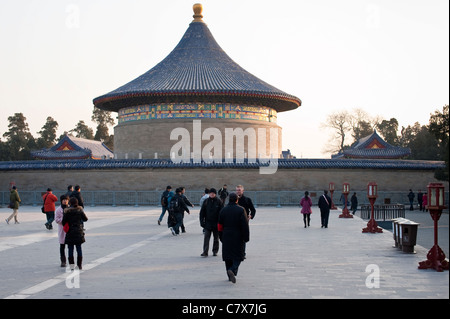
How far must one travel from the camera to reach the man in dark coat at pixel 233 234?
358 inches

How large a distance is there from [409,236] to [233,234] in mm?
4966

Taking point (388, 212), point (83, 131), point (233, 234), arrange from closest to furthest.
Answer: point (233, 234) → point (388, 212) → point (83, 131)

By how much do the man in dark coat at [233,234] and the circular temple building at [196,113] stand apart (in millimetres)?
28289

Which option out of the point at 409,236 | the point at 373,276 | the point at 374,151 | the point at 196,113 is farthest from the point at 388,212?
the point at 374,151

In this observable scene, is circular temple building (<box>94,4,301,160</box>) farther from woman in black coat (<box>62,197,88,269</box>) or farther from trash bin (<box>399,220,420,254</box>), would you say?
woman in black coat (<box>62,197,88,269</box>)

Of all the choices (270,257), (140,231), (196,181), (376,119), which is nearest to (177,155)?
(196,181)

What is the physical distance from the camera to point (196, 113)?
38781 millimetres

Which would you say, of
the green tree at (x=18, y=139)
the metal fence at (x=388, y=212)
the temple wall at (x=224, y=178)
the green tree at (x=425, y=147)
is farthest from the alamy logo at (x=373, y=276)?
the green tree at (x=18, y=139)

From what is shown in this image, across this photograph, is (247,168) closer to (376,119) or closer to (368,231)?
(368,231)

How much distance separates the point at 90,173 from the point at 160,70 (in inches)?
441

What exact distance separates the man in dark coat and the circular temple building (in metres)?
28.3

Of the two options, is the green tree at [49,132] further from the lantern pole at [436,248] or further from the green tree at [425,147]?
the lantern pole at [436,248]

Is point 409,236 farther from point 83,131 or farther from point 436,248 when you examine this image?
point 83,131

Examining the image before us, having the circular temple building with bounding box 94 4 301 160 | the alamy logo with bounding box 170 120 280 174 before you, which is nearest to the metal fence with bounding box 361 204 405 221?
the alamy logo with bounding box 170 120 280 174
